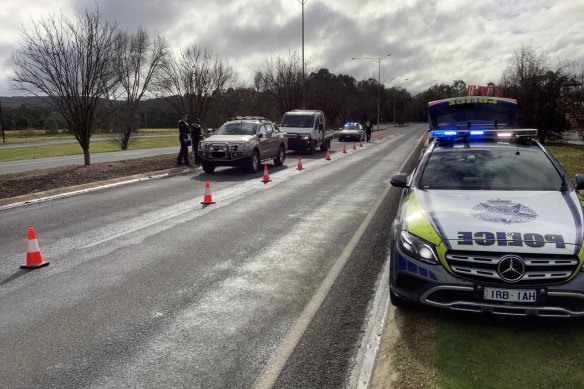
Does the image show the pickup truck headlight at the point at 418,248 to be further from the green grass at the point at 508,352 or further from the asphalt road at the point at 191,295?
the asphalt road at the point at 191,295

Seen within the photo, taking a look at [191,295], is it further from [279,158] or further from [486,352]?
[279,158]

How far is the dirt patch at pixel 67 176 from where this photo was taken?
1272 centimetres

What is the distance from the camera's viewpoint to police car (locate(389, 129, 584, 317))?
367 centimetres

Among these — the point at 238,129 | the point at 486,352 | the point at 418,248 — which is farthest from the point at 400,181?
the point at 238,129

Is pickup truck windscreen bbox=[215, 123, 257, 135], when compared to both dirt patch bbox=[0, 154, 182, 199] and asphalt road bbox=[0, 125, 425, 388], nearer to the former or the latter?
dirt patch bbox=[0, 154, 182, 199]

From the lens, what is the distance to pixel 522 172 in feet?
17.1

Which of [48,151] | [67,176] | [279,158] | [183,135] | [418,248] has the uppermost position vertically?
[183,135]

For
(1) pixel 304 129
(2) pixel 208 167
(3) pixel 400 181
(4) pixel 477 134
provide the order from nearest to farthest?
1. (3) pixel 400 181
2. (4) pixel 477 134
3. (2) pixel 208 167
4. (1) pixel 304 129

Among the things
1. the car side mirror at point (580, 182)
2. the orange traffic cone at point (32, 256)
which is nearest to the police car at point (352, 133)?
the car side mirror at point (580, 182)

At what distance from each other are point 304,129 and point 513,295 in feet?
72.6

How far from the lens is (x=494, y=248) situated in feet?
12.2

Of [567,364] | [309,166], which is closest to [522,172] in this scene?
[567,364]

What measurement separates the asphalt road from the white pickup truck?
49.5 ft

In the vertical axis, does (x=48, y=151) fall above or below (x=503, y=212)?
below
